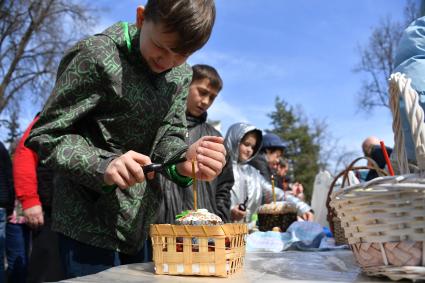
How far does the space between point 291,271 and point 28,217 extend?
7.95 feet

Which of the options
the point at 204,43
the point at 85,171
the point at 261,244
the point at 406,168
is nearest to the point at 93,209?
the point at 85,171

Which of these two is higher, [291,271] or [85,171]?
[85,171]

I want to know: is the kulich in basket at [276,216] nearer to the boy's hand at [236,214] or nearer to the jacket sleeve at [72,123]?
the boy's hand at [236,214]

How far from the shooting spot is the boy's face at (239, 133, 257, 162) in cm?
405

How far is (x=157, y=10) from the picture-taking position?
1247mm

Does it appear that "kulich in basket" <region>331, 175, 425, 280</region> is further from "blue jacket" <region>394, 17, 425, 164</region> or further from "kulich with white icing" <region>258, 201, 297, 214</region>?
"kulich with white icing" <region>258, 201, 297, 214</region>

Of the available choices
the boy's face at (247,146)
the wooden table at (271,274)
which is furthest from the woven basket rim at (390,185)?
the boy's face at (247,146)

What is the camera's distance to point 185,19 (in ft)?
3.97

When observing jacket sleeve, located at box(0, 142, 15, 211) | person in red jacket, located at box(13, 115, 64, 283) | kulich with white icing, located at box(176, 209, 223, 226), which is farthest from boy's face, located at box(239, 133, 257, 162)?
kulich with white icing, located at box(176, 209, 223, 226)

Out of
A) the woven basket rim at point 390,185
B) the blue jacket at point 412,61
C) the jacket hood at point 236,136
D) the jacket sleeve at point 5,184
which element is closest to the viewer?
the woven basket rim at point 390,185

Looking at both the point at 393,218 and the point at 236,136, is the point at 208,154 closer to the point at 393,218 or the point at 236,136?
the point at 393,218

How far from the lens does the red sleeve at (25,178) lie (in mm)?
3053

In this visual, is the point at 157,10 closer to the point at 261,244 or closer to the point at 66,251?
the point at 66,251

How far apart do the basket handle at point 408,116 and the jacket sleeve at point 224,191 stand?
192cm
